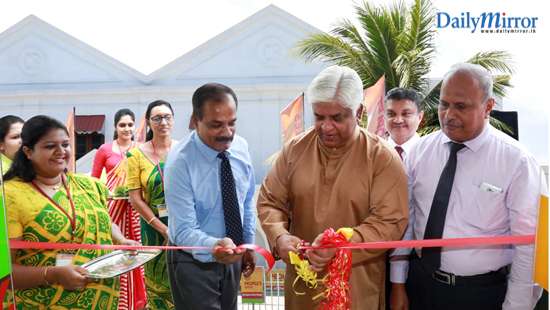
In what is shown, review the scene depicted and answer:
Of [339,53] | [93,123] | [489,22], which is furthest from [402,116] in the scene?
[339,53]

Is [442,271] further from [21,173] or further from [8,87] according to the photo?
[8,87]

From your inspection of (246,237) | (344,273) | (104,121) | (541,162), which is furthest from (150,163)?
(104,121)

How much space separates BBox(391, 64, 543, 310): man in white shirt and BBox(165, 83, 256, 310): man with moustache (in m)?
0.93

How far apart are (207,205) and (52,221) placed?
2.42ft

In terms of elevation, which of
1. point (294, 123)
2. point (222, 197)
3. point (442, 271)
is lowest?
point (442, 271)

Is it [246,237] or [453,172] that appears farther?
[246,237]

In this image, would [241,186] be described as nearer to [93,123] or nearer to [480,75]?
[480,75]

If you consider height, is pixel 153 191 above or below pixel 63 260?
above

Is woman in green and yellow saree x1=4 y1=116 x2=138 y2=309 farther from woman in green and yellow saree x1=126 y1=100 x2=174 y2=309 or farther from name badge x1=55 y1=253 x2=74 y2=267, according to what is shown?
woman in green and yellow saree x1=126 y1=100 x2=174 y2=309

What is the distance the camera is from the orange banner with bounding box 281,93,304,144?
7.56 m

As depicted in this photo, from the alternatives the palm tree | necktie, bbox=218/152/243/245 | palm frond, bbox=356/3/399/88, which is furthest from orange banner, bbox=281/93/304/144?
necktie, bbox=218/152/243/245

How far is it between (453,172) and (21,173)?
2.02m

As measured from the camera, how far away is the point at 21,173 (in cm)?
341

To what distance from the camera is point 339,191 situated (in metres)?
3.06
